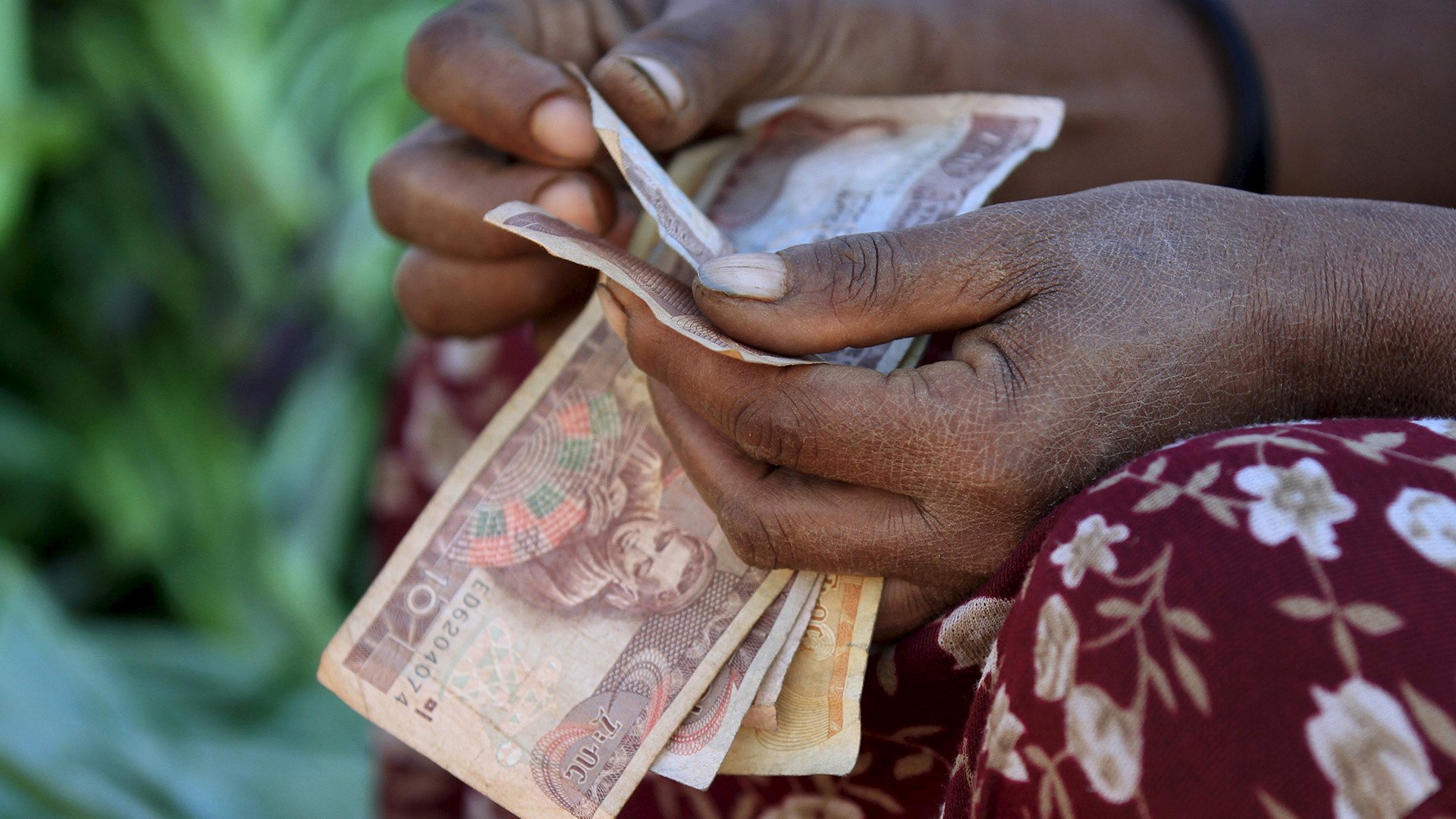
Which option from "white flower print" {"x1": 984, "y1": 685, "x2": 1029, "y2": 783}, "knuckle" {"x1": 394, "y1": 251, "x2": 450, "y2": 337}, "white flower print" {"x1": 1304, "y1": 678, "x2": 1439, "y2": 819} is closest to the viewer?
"white flower print" {"x1": 1304, "y1": 678, "x2": 1439, "y2": 819}

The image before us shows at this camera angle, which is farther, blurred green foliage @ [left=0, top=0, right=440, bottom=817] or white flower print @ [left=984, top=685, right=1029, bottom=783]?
blurred green foliage @ [left=0, top=0, right=440, bottom=817]

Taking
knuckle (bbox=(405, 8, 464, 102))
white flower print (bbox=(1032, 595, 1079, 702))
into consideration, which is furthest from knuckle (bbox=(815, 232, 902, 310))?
knuckle (bbox=(405, 8, 464, 102))

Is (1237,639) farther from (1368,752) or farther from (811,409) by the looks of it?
(811,409)

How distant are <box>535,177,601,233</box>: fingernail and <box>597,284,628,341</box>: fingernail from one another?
19 centimetres

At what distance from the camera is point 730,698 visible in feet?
2.22

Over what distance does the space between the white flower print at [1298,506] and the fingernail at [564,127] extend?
55cm

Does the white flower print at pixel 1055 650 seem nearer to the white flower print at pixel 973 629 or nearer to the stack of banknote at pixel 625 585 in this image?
the white flower print at pixel 973 629

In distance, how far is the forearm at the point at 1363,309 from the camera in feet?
2.00

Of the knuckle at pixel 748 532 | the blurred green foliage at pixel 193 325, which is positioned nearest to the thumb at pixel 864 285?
the knuckle at pixel 748 532

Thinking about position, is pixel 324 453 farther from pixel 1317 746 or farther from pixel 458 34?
pixel 1317 746

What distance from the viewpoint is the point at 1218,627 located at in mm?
430

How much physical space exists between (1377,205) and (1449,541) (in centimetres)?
32

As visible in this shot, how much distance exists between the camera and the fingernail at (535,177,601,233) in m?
0.82

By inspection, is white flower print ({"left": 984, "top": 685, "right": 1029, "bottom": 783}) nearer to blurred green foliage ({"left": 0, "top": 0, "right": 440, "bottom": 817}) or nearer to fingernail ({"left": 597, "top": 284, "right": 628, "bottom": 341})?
fingernail ({"left": 597, "top": 284, "right": 628, "bottom": 341})
